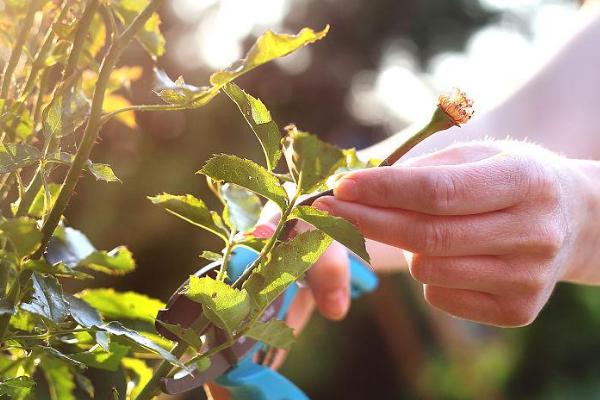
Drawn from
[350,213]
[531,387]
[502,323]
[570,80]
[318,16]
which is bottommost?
[531,387]

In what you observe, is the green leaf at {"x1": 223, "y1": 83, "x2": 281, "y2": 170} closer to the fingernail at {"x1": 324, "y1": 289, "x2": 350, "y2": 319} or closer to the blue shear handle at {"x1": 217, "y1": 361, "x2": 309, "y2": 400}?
the blue shear handle at {"x1": 217, "y1": 361, "x2": 309, "y2": 400}

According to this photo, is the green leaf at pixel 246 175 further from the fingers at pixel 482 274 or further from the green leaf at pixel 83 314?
the fingers at pixel 482 274

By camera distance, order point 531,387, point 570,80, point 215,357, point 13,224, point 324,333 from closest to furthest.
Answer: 1. point 13,224
2. point 215,357
3. point 570,80
4. point 531,387
5. point 324,333

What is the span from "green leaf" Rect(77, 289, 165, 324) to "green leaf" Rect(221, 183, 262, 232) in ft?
0.25

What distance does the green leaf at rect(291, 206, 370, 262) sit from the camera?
0.35m

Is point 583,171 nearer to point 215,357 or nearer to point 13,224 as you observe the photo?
point 215,357

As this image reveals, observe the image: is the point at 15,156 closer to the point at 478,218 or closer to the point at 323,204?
the point at 323,204

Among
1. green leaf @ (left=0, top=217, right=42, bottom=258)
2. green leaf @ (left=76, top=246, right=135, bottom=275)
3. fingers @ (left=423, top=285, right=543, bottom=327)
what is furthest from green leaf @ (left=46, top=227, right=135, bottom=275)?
fingers @ (left=423, top=285, right=543, bottom=327)

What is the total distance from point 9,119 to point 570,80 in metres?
1.30

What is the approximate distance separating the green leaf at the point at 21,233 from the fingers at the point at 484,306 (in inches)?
12.4

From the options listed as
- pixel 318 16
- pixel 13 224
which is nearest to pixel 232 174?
pixel 13 224

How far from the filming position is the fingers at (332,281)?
719 mm

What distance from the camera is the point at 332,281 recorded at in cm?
73

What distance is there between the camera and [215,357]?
56cm
